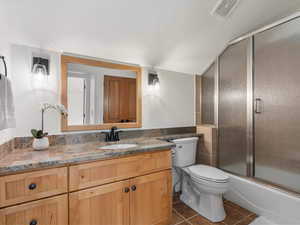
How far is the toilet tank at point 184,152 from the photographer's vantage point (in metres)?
1.99

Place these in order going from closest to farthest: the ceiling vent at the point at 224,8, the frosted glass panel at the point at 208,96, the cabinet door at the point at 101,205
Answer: the cabinet door at the point at 101,205 < the ceiling vent at the point at 224,8 < the frosted glass panel at the point at 208,96

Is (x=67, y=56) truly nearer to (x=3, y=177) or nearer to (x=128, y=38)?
(x=128, y=38)

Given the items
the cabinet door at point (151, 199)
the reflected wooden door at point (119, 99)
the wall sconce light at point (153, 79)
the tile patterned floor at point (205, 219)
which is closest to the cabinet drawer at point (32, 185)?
the cabinet door at point (151, 199)

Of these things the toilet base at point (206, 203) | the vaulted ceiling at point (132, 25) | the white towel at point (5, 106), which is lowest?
the toilet base at point (206, 203)

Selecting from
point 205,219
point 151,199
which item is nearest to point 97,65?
point 151,199

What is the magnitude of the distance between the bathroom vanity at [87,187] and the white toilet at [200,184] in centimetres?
45

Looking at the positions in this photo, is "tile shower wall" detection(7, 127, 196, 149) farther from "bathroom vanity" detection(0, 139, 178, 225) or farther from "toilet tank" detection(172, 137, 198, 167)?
"toilet tank" detection(172, 137, 198, 167)

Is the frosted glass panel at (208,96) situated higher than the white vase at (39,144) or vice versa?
the frosted glass panel at (208,96)

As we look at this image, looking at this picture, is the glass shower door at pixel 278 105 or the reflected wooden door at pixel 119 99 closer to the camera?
the glass shower door at pixel 278 105

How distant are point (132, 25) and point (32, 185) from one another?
1.53 m

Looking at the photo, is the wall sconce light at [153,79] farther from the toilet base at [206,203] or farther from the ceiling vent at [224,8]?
the toilet base at [206,203]

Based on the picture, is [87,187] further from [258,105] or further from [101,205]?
[258,105]

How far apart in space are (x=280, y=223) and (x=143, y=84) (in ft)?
6.85

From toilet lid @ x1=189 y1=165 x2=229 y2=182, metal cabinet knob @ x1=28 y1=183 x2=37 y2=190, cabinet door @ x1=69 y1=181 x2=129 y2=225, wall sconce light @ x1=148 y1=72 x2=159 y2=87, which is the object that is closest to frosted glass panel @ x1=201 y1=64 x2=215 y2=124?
toilet lid @ x1=189 y1=165 x2=229 y2=182
